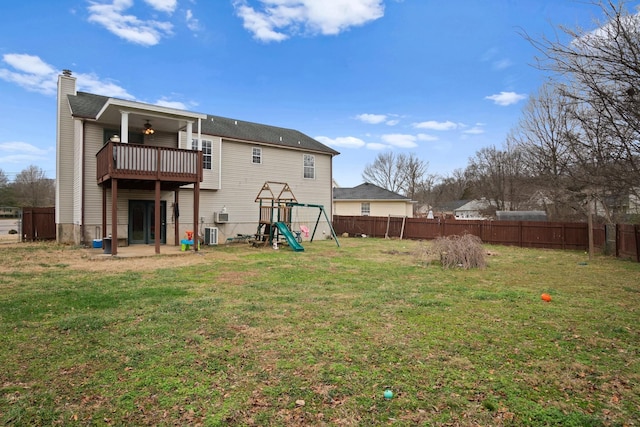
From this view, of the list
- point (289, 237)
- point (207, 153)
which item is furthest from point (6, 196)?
point (289, 237)

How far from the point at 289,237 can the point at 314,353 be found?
35.9 ft

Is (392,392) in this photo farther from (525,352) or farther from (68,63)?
(68,63)

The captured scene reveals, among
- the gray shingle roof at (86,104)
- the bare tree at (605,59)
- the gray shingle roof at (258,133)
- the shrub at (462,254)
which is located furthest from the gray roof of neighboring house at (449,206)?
the bare tree at (605,59)

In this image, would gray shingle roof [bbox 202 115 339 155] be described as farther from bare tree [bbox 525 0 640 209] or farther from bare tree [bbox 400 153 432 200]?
bare tree [bbox 400 153 432 200]

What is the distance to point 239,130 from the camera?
1822 centimetres

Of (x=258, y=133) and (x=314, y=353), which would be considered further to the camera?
(x=258, y=133)

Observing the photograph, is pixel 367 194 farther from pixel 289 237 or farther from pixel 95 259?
pixel 95 259

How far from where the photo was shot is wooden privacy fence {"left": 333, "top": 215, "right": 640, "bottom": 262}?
13234mm

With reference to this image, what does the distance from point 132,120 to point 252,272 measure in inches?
350

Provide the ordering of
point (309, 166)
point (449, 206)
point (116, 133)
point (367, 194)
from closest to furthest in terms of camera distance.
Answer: point (116, 133) → point (309, 166) → point (367, 194) → point (449, 206)

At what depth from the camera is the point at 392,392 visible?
304cm

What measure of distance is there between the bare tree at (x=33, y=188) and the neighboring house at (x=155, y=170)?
35.1m

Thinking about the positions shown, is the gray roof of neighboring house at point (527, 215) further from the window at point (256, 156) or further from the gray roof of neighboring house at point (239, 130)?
the window at point (256, 156)

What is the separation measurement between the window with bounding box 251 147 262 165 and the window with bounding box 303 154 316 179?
9.22ft
